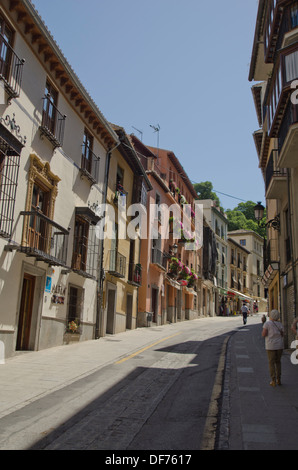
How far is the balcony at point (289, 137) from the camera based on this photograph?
38.7 feet

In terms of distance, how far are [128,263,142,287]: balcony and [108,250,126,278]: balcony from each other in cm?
189

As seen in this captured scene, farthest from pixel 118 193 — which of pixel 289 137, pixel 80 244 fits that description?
pixel 289 137

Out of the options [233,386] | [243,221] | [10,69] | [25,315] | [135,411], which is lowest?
[135,411]

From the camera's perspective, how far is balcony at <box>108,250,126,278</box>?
61.7 feet

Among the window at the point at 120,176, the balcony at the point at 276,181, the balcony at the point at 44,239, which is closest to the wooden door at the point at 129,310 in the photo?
the window at the point at 120,176

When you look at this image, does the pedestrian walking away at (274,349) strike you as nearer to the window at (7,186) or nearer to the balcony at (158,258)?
the window at (7,186)

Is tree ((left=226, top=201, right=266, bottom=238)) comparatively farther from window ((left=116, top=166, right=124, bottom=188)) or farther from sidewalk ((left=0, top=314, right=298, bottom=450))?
sidewalk ((left=0, top=314, right=298, bottom=450))

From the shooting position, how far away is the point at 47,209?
1334 cm

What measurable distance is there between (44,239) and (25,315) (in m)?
2.27

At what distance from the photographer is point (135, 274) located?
75.2ft

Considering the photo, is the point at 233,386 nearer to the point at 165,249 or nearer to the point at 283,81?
the point at 283,81

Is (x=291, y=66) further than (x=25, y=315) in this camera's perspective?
Yes

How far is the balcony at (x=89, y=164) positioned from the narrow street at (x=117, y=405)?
6.63 meters

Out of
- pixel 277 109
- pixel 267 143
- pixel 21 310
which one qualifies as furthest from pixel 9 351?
pixel 267 143
